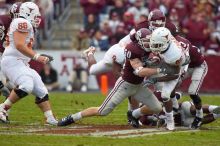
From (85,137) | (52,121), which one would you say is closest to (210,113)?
(52,121)

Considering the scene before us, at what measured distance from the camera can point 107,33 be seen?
19.9 metres

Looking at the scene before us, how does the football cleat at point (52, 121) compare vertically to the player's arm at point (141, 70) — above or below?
below

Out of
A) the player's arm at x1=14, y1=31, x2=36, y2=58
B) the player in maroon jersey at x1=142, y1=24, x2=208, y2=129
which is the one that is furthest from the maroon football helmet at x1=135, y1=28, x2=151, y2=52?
the player's arm at x1=14, y1=31, x2=36, y2=58

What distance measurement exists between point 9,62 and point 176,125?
2424 millimetres

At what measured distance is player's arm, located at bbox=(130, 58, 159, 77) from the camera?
9.68 m

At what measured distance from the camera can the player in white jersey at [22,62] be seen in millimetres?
10469

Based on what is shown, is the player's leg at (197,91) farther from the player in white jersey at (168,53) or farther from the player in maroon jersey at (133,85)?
the player in maroon jersey at (133,85)

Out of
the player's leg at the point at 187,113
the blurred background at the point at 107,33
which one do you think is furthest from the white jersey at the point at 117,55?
the blurred background at the point at 107,33

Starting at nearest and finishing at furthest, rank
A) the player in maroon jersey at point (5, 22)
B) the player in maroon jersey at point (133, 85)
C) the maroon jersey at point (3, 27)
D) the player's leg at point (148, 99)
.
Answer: the player in maroon jersey at point (133, 85) → the player's leg at point (148, 99) → the player in maroon jersey at point (5, 22) → the maroon jersey at point (3, 27)

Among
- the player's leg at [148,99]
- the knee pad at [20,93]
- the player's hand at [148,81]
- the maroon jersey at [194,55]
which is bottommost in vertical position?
the player's leg at [148,99]

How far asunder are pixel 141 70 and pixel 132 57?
26 centimetres

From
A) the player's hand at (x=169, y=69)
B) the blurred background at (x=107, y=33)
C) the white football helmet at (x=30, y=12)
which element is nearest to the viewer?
the player's hand at (x=169, y=69)

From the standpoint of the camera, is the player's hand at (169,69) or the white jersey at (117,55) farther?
the white jersey at (117,55)

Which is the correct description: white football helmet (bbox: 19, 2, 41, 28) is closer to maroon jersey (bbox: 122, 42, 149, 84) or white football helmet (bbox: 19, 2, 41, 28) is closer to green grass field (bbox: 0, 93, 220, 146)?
green grass field (bbox: 0, 93, 220, 146)
